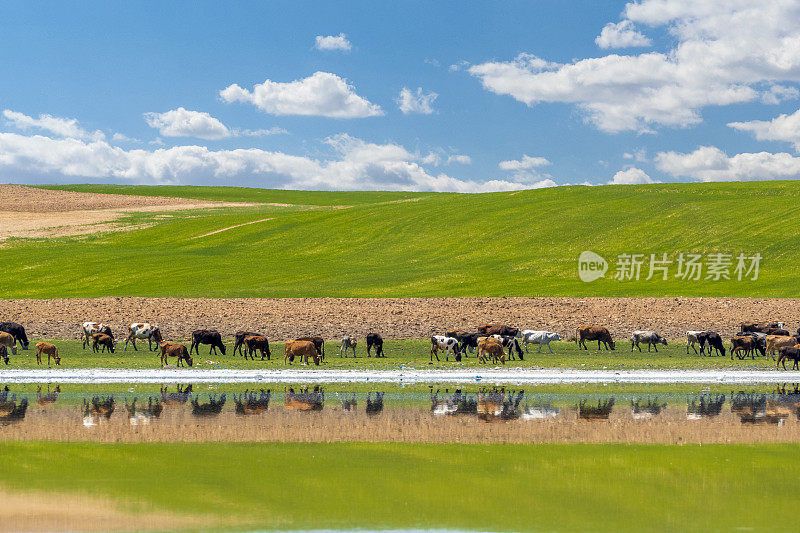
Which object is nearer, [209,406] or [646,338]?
[209,406]

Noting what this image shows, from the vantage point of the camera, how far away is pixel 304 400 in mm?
24391

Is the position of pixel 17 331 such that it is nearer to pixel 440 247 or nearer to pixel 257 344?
pixel 257 344

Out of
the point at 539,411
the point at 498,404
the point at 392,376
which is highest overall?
the point at 539,411

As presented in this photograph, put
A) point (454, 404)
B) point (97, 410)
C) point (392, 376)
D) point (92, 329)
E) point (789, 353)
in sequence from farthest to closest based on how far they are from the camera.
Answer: point (92, 329), point (789, 353), point (392, 376), point (454, 404), point (97, 410)

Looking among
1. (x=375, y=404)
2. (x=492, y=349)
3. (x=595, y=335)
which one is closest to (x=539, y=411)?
(x=375, y=404)

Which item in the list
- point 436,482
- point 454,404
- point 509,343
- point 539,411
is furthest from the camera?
point 509,343

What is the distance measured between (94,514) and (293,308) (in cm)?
3401

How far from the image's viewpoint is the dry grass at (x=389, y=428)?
18875mm

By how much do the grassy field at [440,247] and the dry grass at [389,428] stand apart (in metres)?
36.3

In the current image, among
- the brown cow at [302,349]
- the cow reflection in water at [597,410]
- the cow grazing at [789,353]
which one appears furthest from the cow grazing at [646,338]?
the cow reflection in water at [597,410]

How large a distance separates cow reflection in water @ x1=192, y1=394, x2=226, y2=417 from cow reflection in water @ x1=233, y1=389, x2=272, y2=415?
1.45 feet

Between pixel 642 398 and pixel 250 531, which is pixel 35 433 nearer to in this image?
pixel 250 531

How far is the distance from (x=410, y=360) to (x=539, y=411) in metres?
13.3

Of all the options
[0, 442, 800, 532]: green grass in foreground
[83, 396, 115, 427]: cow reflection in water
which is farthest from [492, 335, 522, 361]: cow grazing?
[0, 442, 800, 532]: green grass in foreground
